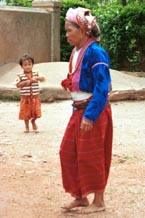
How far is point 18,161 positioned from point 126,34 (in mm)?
10293

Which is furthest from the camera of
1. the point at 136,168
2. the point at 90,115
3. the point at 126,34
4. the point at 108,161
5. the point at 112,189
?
the point at 126,34

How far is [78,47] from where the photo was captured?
464cm

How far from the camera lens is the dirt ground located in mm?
4934

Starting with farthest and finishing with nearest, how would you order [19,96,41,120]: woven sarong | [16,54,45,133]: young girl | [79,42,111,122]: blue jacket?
[19,96,41,120]: woven sarong < [16,54,45,133]: young girl < [79,42,111,122]: blue jacket

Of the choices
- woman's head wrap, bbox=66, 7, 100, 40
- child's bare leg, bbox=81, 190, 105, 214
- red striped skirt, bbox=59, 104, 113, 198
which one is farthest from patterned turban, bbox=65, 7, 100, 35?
child's bare leg, bbox=81, 190, 105, 214

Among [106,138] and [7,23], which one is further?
[7,23]

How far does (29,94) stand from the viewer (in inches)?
346

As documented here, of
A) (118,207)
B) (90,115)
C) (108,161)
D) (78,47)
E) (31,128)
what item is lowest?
(31,128)

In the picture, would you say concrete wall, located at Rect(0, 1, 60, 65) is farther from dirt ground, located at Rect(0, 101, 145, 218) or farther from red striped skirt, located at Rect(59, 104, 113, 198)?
red striped skirt, located at Rect(59, 104, 113, 198)

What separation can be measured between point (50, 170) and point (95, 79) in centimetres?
205

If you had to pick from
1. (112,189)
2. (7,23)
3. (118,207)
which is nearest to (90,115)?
(118,207)

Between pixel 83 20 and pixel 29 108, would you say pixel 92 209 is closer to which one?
pixel 83 20

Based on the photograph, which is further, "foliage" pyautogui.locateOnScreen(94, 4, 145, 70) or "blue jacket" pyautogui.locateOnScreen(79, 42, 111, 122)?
"foliage" pyautogui.locateOnScreen(94, 4, 145, 70)

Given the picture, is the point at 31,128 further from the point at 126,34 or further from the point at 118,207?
the point at 126,34
